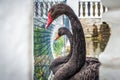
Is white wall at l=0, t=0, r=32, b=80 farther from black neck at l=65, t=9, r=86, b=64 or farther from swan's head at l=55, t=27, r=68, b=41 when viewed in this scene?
black neck at l=65, t=9, r=86, b=64

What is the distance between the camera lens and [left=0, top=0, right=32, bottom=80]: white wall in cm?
167

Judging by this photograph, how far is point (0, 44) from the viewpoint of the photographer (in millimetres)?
1698

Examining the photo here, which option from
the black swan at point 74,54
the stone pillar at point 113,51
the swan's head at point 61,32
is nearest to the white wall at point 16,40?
the swan's head at point 61,32

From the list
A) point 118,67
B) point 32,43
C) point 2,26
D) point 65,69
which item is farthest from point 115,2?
point 2,26

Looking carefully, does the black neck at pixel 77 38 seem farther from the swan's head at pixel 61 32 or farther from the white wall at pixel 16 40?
the white wall at pixel 16 40

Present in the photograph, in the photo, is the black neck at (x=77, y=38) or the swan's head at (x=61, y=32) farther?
the swan's head at (x=61, y=32)

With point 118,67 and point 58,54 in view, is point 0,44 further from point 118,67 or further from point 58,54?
point 118,67

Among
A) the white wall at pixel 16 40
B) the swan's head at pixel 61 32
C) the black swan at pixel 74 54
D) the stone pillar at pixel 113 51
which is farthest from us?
the white wall at pixel 16 40

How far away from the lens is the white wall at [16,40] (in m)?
1.67

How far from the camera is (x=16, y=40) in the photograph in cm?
169

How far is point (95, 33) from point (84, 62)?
0.26 meters

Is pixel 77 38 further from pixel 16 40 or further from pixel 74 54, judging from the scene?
pixel 16 40

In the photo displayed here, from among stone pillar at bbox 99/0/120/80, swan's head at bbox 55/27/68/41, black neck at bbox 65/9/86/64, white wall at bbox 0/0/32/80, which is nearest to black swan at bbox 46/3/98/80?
black neck at bbox 65/9/86/64

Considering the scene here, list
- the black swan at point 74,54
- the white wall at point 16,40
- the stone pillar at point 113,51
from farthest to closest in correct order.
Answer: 1. the white wall at point 16,40
2. the black swan at point 74,54
3. the stone pillar at point 113,51
